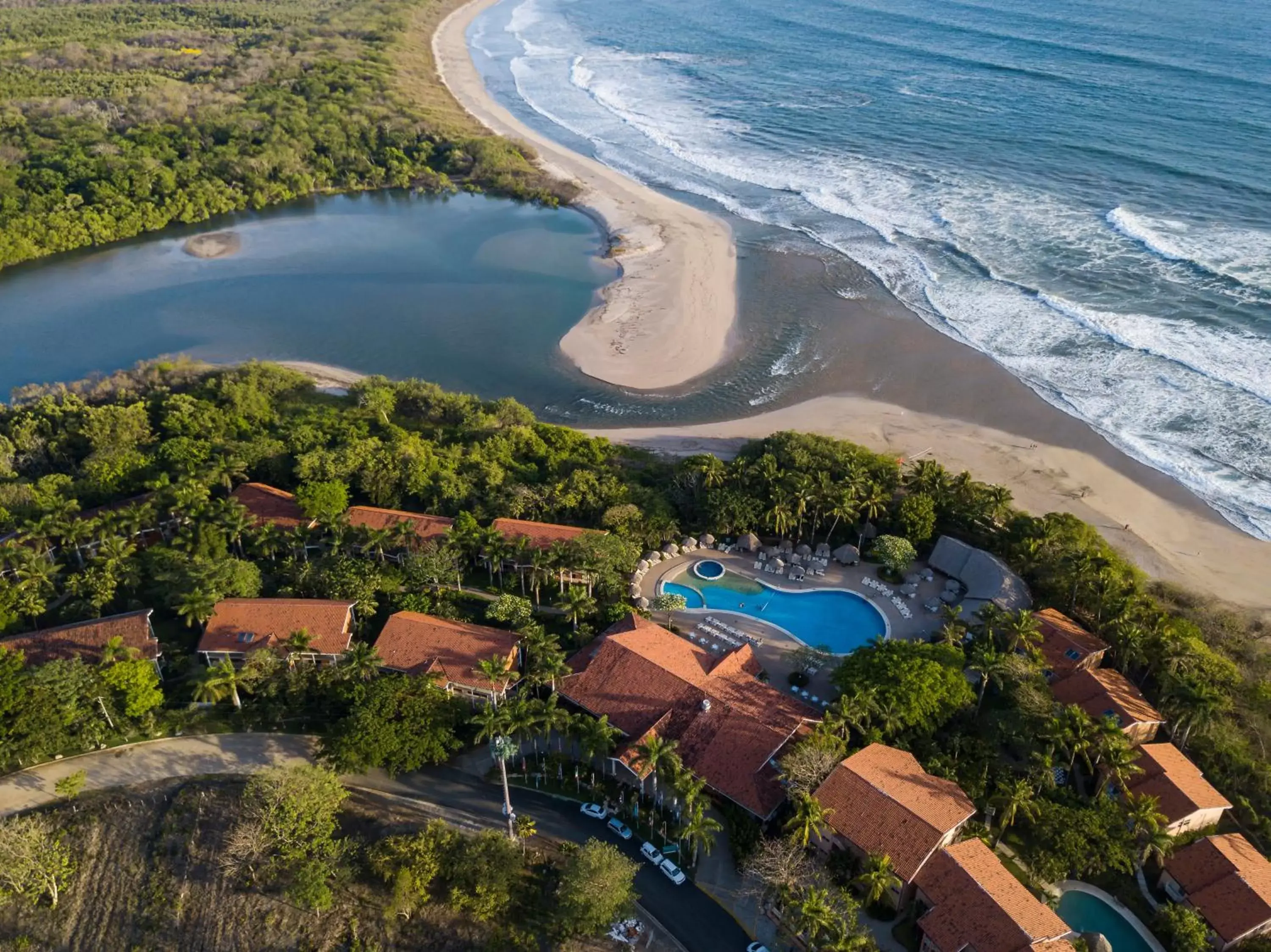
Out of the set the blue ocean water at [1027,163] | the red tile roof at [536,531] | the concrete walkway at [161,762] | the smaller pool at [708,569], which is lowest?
the concrete walkway at [161,762]

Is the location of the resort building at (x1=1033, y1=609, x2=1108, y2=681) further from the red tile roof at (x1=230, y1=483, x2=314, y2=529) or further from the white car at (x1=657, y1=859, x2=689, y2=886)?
the red tile roof at (x1=230, y1=483, x2=314, y2=529)

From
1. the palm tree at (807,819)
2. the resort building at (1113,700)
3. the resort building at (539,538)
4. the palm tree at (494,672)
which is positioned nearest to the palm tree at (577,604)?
the resort building at (539,538)

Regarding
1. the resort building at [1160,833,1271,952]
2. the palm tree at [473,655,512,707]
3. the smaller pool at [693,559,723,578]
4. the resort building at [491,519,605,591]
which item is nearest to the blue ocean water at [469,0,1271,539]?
the resort building at [1160,833,1271,952]

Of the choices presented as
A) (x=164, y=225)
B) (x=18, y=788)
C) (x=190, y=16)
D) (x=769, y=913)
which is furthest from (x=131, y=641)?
(x=190, y=16)

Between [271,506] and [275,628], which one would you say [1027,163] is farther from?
[275,628]

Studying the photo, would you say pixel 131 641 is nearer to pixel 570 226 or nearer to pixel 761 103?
pixel 570 226

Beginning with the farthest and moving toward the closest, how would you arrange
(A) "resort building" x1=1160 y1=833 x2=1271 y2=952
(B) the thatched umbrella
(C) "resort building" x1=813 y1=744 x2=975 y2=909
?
(B) the thatched umbrella
(C) "resort building" x1=813 y1=744 x2=975 y2=909
(A) "resort building" x1=1160 y1=833 x2=1271 y2=952

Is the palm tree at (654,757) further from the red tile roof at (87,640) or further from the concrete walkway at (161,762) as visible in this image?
the red tile roof at (87,640)
